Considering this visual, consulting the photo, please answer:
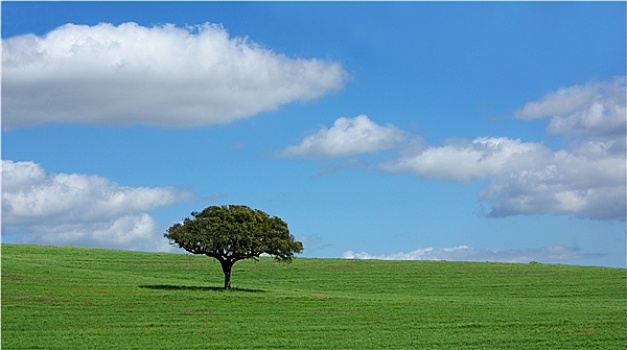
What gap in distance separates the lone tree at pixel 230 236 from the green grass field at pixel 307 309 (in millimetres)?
3083

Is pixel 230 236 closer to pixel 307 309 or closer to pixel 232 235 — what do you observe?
pixel 232 235

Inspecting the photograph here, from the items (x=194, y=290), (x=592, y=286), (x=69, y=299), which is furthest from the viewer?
(x=592, y=286)

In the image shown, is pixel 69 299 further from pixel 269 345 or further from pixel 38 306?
pixel 269 345

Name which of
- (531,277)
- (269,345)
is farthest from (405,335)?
(531,277)

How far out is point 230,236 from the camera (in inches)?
2430

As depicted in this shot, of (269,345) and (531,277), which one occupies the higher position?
(531,277)

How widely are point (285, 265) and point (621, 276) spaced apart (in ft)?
122

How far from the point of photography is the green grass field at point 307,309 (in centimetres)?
3369

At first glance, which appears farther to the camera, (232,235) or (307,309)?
(232,235)

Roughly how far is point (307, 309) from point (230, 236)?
641 inches

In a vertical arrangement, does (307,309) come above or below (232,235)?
below

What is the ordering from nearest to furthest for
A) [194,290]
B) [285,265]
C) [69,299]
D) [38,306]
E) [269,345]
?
[269,345] → [38,306] → [69,299] → [194,290] → [285,265]

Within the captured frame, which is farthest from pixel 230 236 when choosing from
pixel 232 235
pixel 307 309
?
pixel 307 309

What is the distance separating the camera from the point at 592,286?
73688 millimetres
